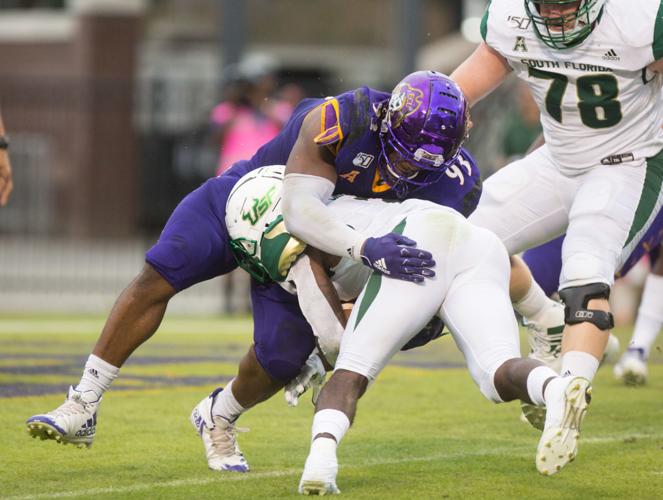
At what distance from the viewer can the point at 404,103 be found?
4918 millimetres

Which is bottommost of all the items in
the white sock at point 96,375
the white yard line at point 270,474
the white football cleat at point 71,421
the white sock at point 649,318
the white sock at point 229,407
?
the white sock at point 649,318

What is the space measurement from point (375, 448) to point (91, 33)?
18.5 meters

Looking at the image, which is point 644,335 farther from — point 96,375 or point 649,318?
point 96,375

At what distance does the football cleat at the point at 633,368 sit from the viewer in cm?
790

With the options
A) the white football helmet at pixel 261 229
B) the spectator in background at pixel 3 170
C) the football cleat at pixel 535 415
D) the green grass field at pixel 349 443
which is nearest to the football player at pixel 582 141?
the football cleat at pixel 535 415

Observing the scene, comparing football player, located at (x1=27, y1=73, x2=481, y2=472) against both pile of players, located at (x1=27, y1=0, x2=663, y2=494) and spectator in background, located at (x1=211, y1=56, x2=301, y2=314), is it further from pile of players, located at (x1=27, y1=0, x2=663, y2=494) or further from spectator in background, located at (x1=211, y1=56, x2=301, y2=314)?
spectator in background, located at (x1=211, y1=56, x2=301, y2=314)

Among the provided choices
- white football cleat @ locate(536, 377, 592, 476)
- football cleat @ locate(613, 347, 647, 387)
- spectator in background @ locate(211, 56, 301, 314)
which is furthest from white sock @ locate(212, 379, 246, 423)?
spectator in background @ locate(211, 56, 301, 314)

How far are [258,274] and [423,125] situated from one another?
831mm

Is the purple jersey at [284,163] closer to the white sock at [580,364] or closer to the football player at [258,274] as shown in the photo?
the football player at [258,274]

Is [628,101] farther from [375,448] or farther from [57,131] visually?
[57,131]

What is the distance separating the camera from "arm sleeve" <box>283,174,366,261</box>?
4.85m

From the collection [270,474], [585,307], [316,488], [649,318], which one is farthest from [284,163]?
[649,318]

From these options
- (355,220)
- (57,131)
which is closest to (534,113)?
(355,220)

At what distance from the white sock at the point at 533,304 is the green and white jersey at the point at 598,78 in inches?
21.8
